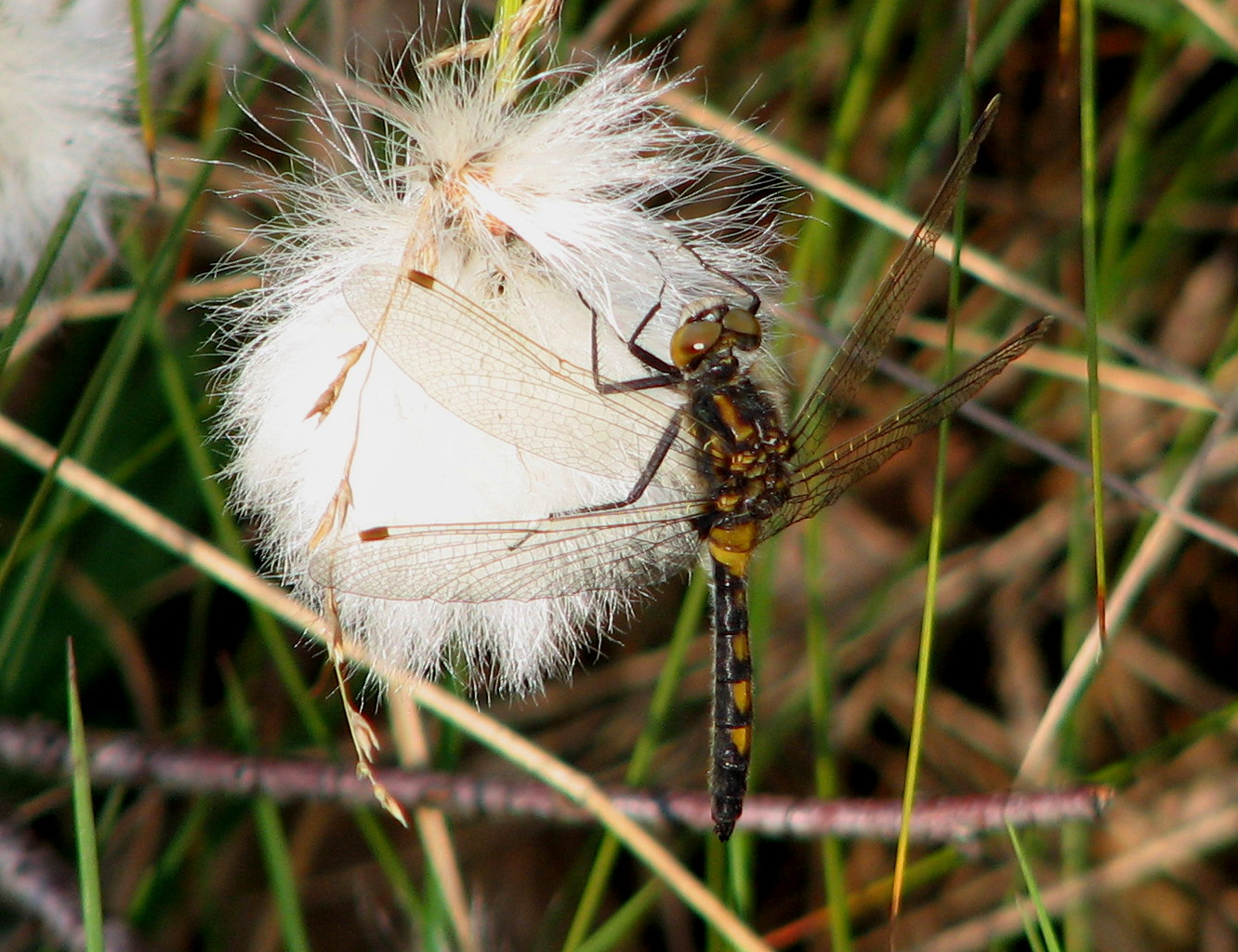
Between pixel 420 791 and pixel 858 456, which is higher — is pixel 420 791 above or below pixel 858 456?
below

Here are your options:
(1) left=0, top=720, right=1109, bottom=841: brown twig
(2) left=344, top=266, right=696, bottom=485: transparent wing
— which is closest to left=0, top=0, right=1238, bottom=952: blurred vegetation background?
(1) left=0, top=720, right=1109, bottom=841: brown twig

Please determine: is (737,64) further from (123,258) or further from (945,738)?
(945,738)

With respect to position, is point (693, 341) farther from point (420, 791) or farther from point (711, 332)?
point (420, 791)

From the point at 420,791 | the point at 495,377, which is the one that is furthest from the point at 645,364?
the point at 420,791

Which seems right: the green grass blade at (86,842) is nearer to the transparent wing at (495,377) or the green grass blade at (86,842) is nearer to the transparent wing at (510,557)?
the transparent wing at (510,557)

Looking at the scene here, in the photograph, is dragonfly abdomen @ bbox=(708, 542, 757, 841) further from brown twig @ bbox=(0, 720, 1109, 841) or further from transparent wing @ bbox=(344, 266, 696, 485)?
transparent wing @ bbox=(344, 266, 696, 485)

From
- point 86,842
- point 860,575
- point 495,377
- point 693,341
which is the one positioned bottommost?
point 86,842
